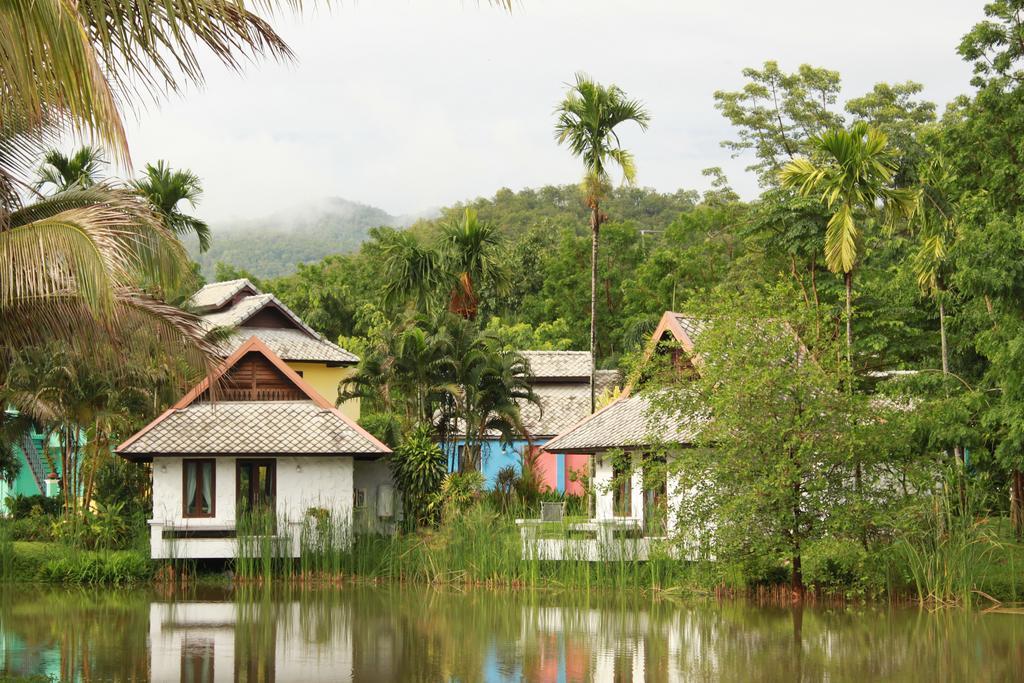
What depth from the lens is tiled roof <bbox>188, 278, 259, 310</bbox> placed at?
125 feet

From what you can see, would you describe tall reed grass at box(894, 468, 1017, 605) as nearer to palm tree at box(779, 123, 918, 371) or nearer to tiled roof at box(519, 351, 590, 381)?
palm tree at box(779, 123, 918, 371)

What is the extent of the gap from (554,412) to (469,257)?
7603 millimetres

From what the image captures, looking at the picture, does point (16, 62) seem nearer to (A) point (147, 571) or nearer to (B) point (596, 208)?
(A) point (147, 571)

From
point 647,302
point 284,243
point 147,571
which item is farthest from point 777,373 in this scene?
point 284,243

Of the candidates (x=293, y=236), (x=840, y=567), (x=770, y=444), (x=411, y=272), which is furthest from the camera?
(x=293, y=236)

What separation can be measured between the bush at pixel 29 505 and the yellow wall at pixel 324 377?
30.6 ft

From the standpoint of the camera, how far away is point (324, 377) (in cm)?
3872

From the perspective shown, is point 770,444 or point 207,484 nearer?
point 770,444

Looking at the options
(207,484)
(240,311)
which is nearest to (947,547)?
(207,484)

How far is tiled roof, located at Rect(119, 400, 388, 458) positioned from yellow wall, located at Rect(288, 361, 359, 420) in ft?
35.6

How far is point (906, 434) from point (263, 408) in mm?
13413

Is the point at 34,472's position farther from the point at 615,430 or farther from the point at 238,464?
the point at 615,430

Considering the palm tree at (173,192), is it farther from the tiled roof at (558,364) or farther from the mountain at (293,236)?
the mountain at (293,236)

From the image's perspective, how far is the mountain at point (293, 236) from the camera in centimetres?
11869
